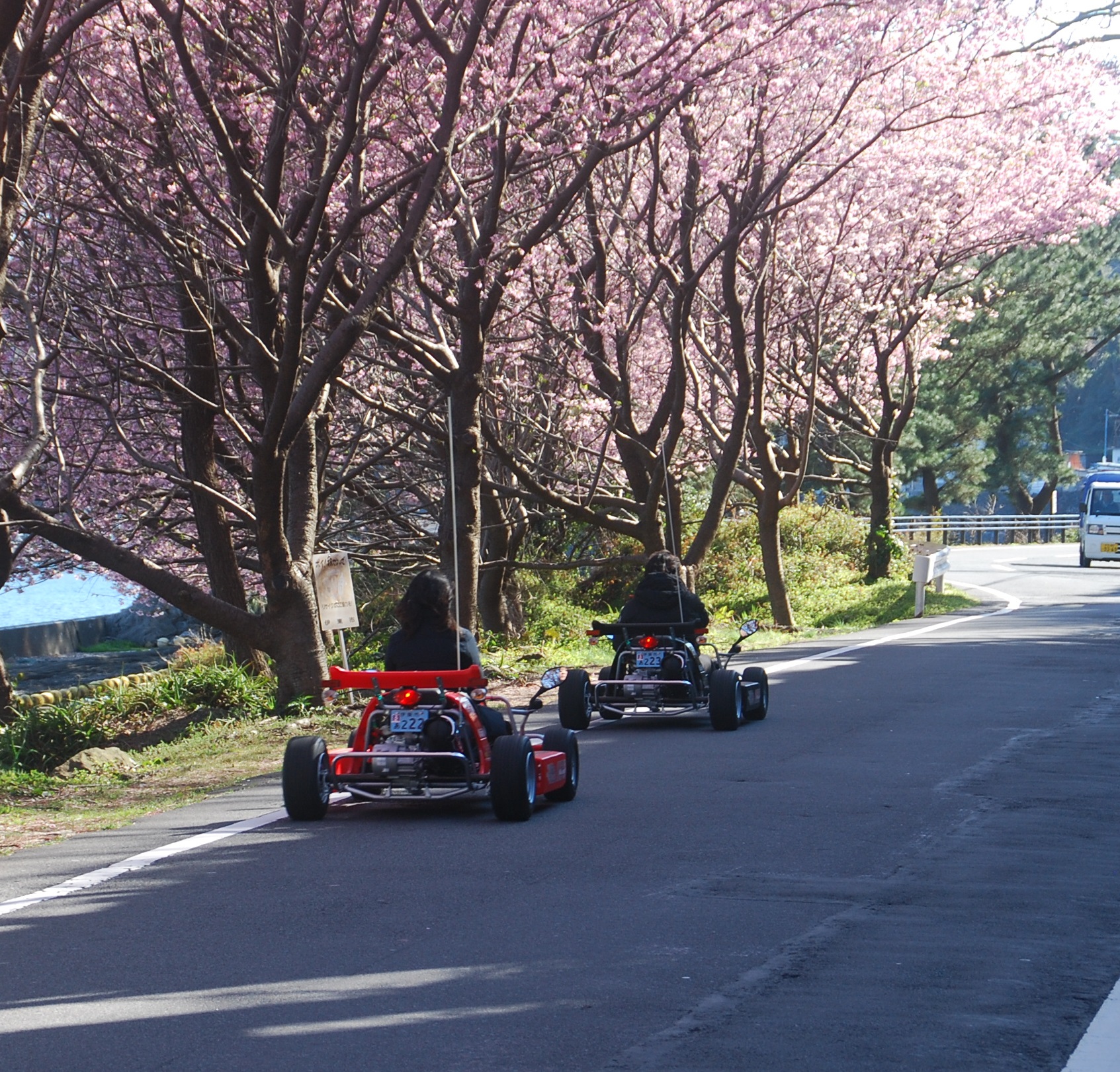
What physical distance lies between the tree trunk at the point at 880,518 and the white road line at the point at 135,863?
29.3m

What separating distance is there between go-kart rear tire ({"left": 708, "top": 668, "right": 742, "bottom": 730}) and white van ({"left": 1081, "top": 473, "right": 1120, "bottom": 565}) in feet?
115

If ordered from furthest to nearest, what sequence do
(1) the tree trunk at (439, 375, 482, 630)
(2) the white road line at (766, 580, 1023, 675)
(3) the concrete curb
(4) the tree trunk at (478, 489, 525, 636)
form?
(4) the tree trunk at (478, 489, 525, 636) < (3) the concrete curb < (2) the white road line at (766, 580, 1023, 675) < (1) the tree trunk at (439, 375, 482, 630)

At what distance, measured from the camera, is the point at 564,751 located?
9.66 metres

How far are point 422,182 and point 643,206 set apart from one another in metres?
11.1

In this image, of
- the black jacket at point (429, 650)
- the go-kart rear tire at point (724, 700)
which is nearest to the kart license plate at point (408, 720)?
the black jacket at point (429, 650)

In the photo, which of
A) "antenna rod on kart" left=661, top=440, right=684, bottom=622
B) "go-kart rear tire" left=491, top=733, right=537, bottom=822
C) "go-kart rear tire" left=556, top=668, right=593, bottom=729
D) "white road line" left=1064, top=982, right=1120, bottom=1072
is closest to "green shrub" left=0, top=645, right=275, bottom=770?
"go-kart rear tire" left=556, top=668, right=593, bottom=729

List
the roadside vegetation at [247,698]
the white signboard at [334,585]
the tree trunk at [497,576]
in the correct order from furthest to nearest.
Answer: the tree trunk at [497,576] < the white signboard at [334,585] < the roadside vegetation at [247,698]

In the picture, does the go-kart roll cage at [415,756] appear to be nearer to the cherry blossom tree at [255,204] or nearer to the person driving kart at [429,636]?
the person driving kart at [429,636]

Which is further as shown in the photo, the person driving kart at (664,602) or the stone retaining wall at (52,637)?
the stone retaining wall at (52,637)

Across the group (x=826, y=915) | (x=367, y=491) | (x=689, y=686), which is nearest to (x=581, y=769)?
(x=689, y=686)

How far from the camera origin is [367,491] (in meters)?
25.4

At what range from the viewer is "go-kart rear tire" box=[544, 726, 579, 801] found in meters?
9.66

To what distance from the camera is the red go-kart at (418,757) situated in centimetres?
896

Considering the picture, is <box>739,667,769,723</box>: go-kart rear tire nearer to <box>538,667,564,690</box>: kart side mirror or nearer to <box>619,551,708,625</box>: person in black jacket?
<box>619,551,708,625</box>: person in black jacket
